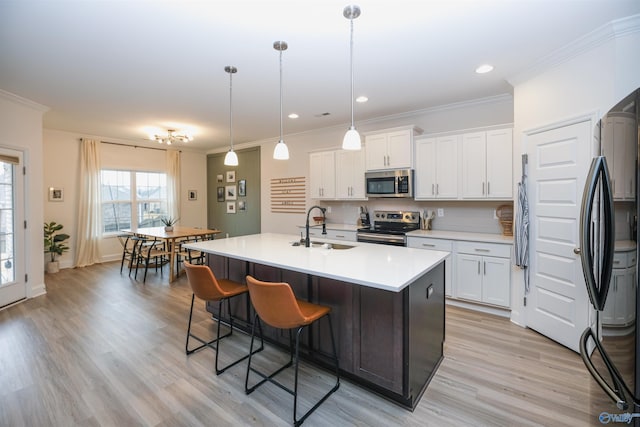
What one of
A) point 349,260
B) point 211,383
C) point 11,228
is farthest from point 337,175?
point 11,228

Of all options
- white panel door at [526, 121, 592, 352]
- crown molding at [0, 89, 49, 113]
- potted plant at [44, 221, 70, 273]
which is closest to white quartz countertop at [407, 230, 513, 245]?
white panel door at [526, 121, 592, 352]

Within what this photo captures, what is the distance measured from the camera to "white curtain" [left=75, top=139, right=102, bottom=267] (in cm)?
586

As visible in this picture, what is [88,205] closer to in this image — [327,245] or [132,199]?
[132,199]

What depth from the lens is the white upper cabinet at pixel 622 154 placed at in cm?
117

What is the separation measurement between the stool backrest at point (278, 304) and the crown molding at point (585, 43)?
120 inches

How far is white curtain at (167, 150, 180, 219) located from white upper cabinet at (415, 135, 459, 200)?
5802 millimetres

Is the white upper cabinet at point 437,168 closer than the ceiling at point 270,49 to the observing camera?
No

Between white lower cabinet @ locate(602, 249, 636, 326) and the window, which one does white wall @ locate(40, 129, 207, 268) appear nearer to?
the window

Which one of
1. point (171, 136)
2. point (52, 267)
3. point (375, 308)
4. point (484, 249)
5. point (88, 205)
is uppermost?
point (171, 136)

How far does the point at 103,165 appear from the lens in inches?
246

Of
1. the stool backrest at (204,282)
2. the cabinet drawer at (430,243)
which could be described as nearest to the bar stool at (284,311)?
the stool backrest at (204,282)

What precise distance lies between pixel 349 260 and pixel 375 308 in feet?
1.31

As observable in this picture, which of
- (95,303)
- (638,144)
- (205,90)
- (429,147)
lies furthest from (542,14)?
(95,303)

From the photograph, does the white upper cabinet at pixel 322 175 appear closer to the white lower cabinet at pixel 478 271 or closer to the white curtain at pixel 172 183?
the white lower cabinet at pixel 478 271
